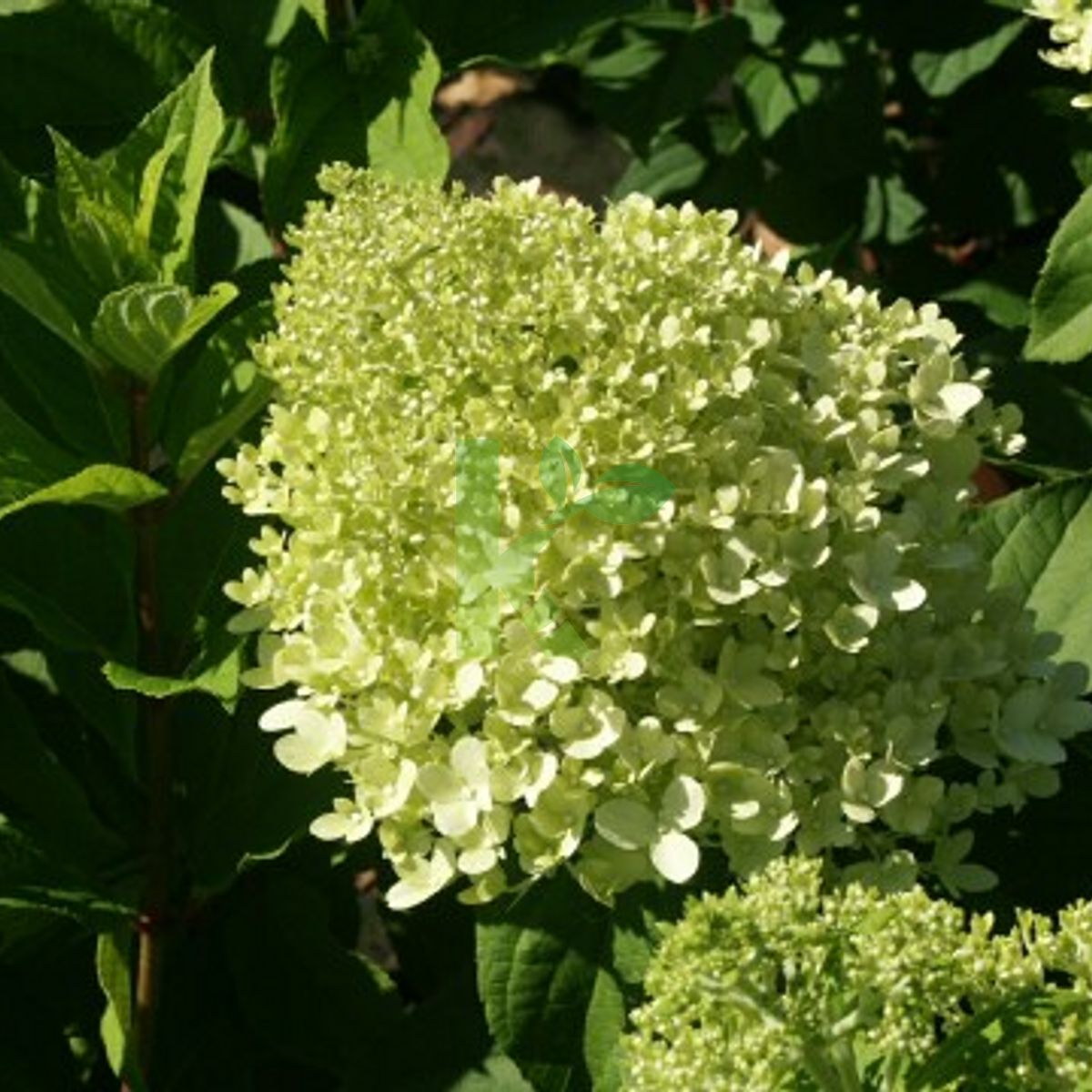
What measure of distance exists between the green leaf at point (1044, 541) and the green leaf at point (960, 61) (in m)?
0.95

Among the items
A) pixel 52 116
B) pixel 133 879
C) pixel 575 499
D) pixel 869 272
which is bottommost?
pixel 869 272

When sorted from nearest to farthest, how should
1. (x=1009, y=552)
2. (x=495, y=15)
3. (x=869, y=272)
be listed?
1. (x=1009, y=552)
2. (x=495, y=15)
3. (x=869, y=272)

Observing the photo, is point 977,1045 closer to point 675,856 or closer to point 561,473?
point 675,856

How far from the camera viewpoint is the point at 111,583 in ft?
5.66

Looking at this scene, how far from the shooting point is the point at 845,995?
1202 mm

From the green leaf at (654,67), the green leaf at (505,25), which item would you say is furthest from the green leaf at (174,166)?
the green leaf at (654,67)

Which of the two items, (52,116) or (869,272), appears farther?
(869,272)

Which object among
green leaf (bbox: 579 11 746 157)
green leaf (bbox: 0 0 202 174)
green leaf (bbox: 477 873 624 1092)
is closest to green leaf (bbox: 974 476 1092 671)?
green leaf (bbox: 477 873 624 1092)

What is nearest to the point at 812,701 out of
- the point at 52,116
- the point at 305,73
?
the point at 305,73

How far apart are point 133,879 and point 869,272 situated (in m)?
1.28

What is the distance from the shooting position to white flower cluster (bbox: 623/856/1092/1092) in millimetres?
1169

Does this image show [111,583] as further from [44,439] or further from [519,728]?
[519,728]

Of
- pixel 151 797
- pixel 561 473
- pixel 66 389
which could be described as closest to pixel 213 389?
pixel 66 389

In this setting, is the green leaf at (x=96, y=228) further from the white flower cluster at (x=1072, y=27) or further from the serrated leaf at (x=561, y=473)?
the white flower cluster at (x=1072, y=27)
